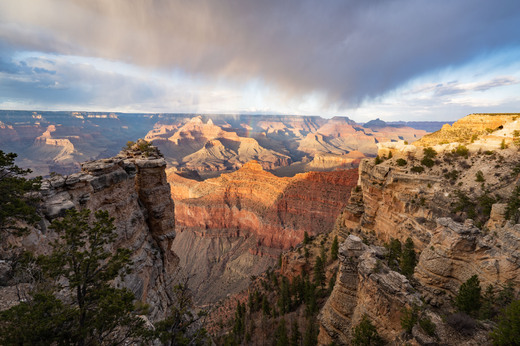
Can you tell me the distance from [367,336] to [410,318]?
304cm

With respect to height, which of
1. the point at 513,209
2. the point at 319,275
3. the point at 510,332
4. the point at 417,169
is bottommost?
the point at 319,275

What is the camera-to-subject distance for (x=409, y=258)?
904 inches

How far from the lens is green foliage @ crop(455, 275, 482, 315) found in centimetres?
1309

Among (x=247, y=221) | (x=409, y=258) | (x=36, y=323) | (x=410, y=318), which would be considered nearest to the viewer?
(x=36, y=323)

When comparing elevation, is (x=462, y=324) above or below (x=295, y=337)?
above

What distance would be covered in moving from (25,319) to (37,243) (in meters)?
6.77

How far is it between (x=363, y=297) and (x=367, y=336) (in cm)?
233

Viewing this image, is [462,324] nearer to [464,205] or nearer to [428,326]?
[428,326]

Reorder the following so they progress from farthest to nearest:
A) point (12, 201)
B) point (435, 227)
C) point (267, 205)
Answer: point (267, 205), point (435, 227), point (12, 201)

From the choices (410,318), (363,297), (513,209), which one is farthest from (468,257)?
(363,297)

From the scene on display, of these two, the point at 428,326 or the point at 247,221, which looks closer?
the point at 428,326

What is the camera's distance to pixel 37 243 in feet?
36.2

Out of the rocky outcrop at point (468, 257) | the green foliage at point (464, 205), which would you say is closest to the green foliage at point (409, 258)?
the rocky outcrop at point (468, 257)

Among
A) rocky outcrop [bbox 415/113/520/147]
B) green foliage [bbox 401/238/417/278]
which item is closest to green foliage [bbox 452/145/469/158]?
rocky outcrop [bbox 415/113/520/147]
